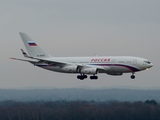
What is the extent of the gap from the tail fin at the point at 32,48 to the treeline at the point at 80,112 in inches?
761

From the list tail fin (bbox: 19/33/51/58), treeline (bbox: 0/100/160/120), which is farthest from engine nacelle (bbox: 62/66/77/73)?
treeline (bbox: 0/100/160/120)

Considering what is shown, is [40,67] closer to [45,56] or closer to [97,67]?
[45,56]

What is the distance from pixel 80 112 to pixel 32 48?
2206 cm

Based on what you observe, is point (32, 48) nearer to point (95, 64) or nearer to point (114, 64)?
point (95, 64)

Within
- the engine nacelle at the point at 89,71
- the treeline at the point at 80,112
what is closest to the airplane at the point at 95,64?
the engine nacelle at the point at 89,71

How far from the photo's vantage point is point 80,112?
126312mm

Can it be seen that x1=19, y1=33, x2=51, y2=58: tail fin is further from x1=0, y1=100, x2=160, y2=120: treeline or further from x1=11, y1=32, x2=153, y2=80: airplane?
x1=0, y1=100, x2=160, y2=120: treeline

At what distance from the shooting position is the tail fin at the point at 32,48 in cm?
10885

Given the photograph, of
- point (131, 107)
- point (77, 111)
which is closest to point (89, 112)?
point (77, 111)

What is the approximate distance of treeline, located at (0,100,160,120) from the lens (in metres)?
126

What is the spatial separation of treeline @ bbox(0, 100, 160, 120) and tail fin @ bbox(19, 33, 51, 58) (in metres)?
19.3

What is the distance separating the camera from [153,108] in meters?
130

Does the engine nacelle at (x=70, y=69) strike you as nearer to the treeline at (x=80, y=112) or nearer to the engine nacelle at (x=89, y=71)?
the engine nacelle at (x=89, y=71)

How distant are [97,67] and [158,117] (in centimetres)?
3459
